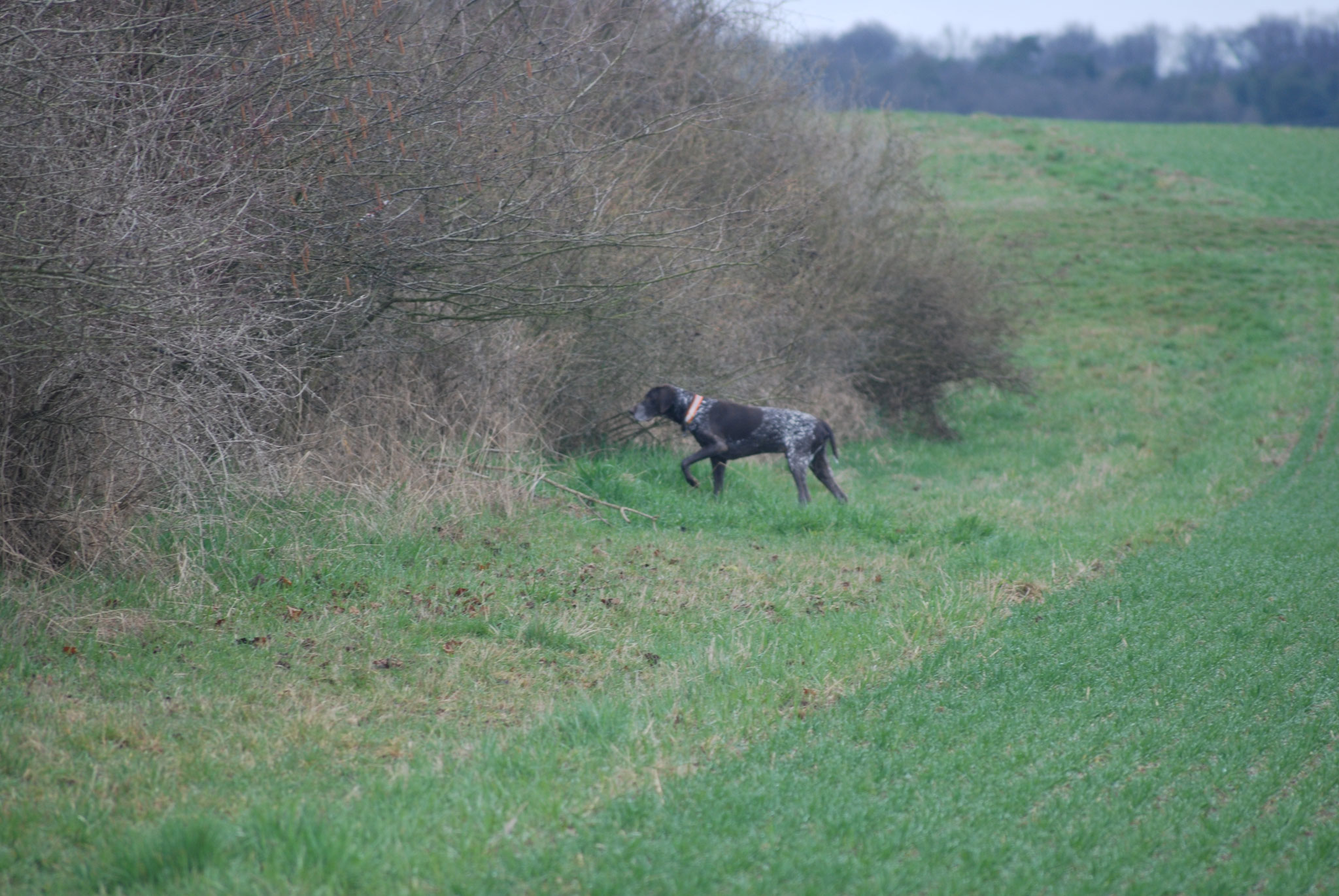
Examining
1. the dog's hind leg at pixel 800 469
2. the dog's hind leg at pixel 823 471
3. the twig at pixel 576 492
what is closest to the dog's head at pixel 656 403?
the dog's hind leg at pixel 800 469

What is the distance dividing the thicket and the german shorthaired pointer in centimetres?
84

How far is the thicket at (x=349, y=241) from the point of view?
5.68 m

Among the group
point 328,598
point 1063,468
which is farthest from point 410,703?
point 1063,468

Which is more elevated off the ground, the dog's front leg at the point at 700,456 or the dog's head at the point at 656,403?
the dog's head at the point at 656,403

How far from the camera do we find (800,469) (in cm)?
1109

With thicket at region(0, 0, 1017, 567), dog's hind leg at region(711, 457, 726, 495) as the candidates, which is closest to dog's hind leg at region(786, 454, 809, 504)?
dog's hind leg at region(711, 457, 726, 495)

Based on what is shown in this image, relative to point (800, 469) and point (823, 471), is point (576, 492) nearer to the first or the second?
point (800, 469)

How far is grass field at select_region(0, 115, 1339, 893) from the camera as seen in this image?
350cm

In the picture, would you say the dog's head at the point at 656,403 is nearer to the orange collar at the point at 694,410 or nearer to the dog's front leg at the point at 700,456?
the orange collar at the point at 694,410

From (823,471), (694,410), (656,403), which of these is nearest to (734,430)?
(694,410)

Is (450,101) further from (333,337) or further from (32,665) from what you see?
(32,665)

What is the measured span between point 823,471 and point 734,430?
1274 mm

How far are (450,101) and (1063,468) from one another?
32.1 ft

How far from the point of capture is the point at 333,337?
870cm
